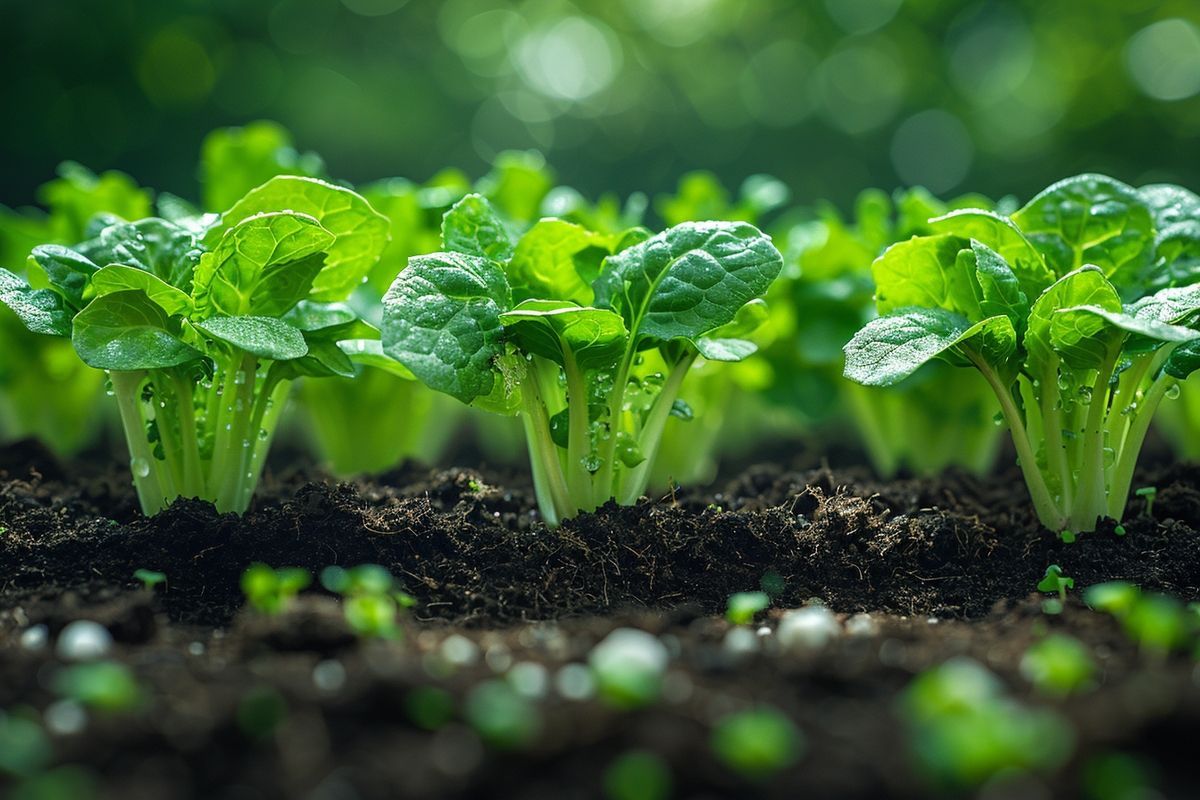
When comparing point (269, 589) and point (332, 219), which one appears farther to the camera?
point (332, 219)

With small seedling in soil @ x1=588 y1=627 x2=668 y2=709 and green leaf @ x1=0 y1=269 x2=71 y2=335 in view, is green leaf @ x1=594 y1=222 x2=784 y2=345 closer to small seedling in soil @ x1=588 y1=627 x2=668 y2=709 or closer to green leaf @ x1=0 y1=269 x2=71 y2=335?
small seedling in soil @ x1=588 y1=627 x2=668 y2=709

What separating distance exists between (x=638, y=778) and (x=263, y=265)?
1419 millimetres

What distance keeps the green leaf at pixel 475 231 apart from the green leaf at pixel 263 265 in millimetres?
263

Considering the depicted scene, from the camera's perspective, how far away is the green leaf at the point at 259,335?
5.96 feet

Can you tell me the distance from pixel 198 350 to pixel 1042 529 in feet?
6.35

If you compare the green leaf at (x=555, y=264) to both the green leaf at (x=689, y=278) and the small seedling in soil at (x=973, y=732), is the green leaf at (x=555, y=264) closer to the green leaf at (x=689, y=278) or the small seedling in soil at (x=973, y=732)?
the green leaf at (x=689, y=278)

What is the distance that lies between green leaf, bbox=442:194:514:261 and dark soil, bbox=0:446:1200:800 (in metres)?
0.58

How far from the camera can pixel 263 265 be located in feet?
6.49

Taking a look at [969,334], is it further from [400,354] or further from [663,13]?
[663,13]

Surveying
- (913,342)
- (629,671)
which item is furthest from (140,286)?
(913,342)

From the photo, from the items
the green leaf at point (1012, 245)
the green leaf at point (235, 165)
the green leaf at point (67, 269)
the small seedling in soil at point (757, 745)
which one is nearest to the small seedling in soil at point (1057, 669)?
the small seedling in soil at point (757, 745)

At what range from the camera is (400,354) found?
→ 1.78 metres

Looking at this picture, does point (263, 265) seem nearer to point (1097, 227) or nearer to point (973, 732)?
point (973, 732)

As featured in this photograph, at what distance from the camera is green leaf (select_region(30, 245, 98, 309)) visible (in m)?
1.97
